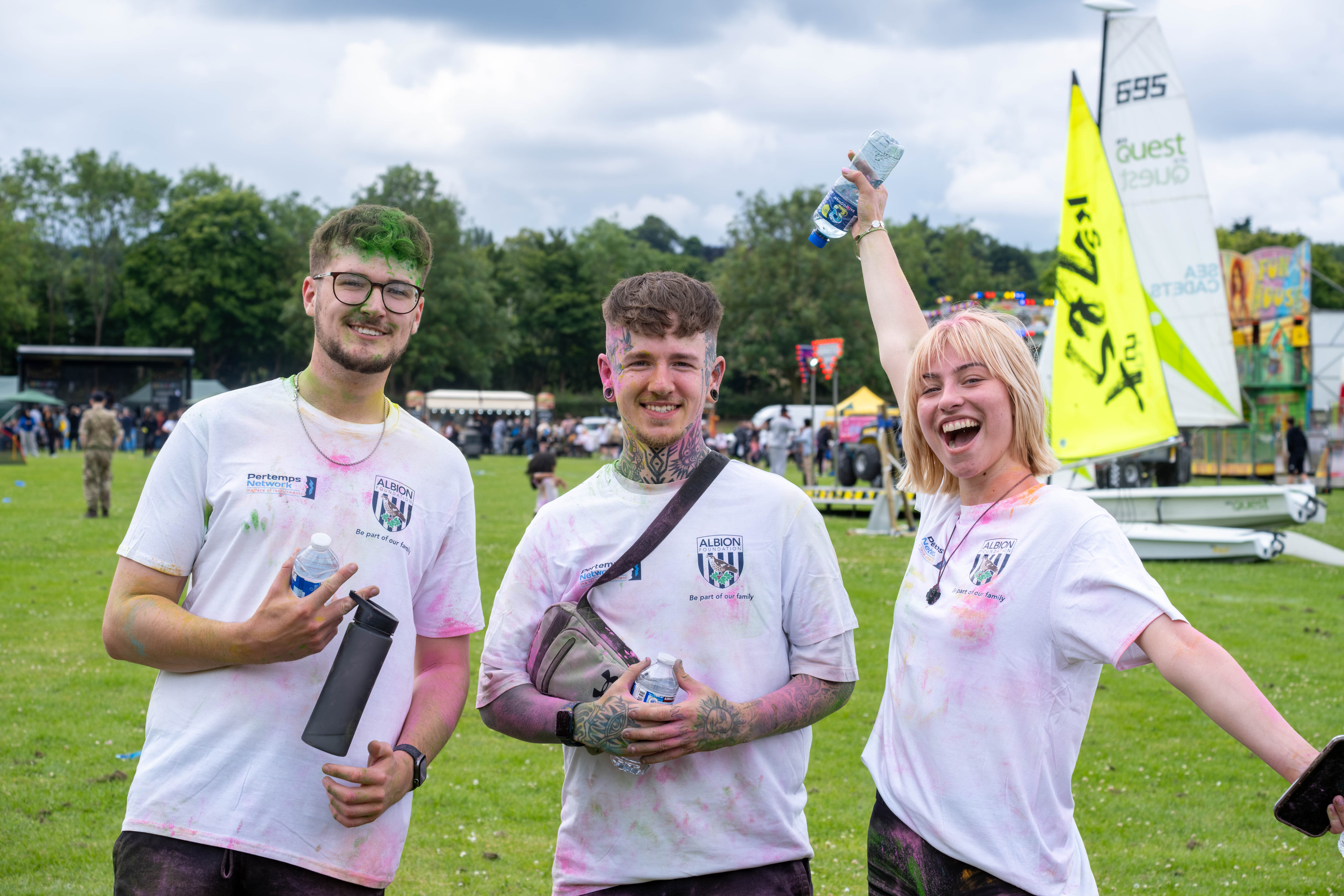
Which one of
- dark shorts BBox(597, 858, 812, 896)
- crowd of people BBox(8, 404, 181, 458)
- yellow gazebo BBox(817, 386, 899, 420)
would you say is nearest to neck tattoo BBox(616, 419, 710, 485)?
dark shorts BBox(597, 858, 812, 896)

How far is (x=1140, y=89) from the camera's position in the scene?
58.9ft

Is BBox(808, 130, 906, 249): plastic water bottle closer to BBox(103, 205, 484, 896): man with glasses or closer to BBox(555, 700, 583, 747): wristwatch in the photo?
BBox(103, 205, 484, 896): man with glasses

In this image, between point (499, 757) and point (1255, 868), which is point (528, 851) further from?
point (1255, 868)

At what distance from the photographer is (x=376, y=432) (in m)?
2.75

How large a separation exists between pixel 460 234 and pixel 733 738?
69445 mm

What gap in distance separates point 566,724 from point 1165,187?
18551 millimetres

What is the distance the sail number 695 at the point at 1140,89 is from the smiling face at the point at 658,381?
17.9 metres

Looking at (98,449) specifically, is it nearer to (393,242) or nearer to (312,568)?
(393,242)

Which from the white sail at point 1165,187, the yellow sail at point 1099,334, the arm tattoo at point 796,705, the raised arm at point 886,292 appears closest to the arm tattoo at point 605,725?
the arm tattoo at point 796,705

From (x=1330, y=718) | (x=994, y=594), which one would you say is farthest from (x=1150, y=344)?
(x=994, y=594)

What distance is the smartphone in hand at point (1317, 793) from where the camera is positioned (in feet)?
6.33

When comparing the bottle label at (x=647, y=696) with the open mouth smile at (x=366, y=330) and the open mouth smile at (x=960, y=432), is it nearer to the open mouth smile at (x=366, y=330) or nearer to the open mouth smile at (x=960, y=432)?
the open mouth smile at (x=960, y=432)

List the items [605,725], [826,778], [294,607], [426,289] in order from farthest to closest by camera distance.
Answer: [426,289], [826,778], [605,725], [294,607]

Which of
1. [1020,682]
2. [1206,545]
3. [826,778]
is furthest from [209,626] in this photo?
[1206,545]
